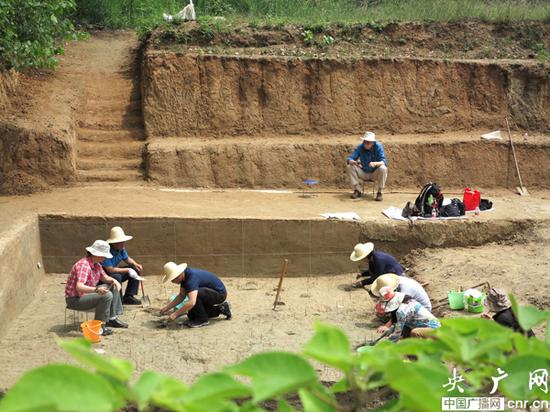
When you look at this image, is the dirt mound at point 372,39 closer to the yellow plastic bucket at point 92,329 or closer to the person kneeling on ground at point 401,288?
the person kneeling on ground at point 401,288

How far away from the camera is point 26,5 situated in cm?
1302

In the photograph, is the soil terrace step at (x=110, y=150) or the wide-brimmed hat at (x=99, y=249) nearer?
the wide-brimmed hat at (x=99, y=249)

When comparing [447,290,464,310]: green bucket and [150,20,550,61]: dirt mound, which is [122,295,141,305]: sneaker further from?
[150,20,550,61]: dirt mound

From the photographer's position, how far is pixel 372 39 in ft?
59.3

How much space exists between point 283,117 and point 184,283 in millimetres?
6569

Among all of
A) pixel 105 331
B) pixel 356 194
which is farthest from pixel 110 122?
pixel 105 331

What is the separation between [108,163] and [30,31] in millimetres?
2994

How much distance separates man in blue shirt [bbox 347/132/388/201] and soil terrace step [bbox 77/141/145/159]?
4226 mm

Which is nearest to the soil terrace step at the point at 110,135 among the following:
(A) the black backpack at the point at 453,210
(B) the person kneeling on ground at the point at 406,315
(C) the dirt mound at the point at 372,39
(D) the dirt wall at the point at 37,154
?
(D) the dirt wall at the point at 37,154

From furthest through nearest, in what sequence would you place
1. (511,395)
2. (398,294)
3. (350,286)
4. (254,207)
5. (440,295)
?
(254,207) < (350,286) < (440,295) < (398,294) < (511,395)

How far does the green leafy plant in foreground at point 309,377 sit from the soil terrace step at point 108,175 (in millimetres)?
12376

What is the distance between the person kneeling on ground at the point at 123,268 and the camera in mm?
11500

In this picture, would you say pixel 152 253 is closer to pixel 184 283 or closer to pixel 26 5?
pixel 184 283

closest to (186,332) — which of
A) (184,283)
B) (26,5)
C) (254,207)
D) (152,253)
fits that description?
(184,283)
